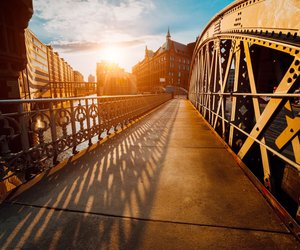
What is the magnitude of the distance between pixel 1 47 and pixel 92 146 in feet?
27.6

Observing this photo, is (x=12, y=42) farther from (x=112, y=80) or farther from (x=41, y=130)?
(x=112, y=80)

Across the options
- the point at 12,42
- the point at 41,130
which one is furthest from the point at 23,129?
the point at 12,42

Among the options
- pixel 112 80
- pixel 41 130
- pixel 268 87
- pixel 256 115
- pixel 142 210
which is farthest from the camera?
pixel 112 80

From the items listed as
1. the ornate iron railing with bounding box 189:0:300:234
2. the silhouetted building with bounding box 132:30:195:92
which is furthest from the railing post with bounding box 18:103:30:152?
the silhouetted building with bounding box 132:30:195:92

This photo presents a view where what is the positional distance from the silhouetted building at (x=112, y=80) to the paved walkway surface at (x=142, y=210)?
62.9 m

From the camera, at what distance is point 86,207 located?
1988 millimetres

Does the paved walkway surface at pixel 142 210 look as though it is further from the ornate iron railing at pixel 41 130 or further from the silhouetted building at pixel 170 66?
the silhouetted building at pixel 170 66

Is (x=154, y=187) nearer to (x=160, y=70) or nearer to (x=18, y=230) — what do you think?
(x=18, y=230)

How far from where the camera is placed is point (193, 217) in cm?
183

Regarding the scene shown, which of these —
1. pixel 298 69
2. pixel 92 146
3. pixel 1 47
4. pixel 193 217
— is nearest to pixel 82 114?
pixel 92 146

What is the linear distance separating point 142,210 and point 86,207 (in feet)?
2.22

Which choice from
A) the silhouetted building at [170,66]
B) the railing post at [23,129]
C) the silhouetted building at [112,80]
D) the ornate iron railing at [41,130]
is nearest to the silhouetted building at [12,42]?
the ornate iron railing at [41,130]

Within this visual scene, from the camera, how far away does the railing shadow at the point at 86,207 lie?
60.5 inches

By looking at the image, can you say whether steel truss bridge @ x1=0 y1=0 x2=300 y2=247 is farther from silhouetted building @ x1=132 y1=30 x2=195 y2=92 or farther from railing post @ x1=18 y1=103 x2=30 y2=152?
silhouetted building @ x1=132 y1=30 x2=195 y2=92
